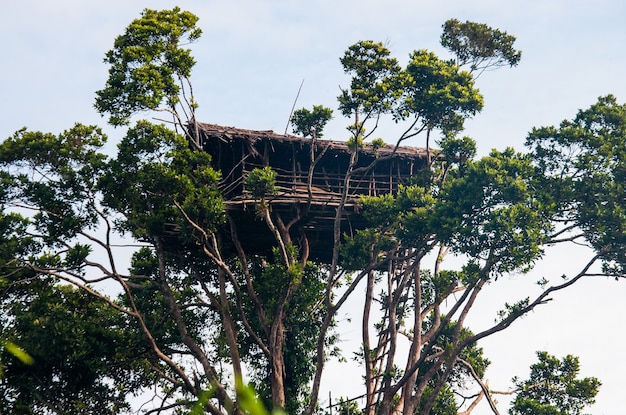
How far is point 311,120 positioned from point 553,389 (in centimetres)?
975

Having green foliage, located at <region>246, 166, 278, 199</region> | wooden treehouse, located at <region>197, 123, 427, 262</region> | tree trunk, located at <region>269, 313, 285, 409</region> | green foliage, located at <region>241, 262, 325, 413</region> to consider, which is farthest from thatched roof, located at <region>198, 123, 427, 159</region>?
tree trunk, located at <region>269, 313, 285, 409</region>

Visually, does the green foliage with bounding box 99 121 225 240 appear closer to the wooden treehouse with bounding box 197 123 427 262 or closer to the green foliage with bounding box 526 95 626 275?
the wooden treehouse with bounding box 197 123 427 262

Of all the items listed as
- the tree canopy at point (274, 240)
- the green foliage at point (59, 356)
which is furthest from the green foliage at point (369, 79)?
the green foliage at point (59, 356)

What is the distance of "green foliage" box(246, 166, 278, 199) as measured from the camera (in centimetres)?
1897

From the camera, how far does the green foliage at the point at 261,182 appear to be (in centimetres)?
1897

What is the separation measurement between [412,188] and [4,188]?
9835mm

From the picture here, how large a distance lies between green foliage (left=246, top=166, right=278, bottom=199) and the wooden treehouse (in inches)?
16.2

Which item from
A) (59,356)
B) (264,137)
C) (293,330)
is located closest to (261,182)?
(264,137)

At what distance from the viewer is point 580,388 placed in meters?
21.3

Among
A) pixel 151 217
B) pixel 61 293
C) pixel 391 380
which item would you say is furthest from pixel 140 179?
pixel 391 380

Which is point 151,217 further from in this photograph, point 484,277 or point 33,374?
point 484,277

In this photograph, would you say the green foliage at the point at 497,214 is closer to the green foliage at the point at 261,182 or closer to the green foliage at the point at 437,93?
the green foliage at the point at 437,93

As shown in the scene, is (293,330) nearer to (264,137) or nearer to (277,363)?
(277,363)

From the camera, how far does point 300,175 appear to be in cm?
2116
